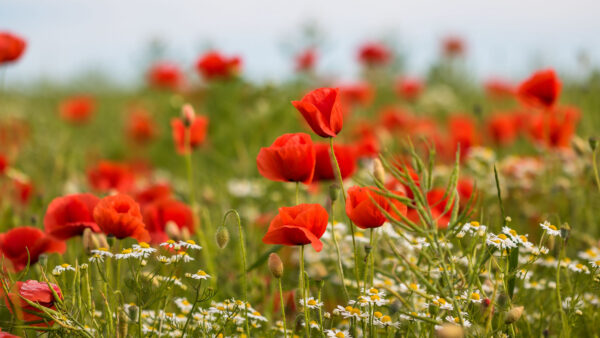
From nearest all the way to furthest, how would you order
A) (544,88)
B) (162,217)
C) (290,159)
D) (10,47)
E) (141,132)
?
(290,159) → (162,217) → (544,88) → (10,47) → (141,132)

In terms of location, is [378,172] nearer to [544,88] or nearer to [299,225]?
[299,225]

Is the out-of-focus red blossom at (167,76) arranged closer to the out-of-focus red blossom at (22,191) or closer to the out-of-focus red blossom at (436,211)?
the out-of-focus red blossom at (22,191)

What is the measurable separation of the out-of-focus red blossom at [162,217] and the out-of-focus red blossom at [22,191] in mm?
1216

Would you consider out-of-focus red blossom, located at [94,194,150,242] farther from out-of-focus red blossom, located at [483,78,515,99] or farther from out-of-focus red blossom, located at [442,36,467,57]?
out-of-focus red blossom, located at [442,36,467,57]

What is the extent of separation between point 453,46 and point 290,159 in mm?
6995

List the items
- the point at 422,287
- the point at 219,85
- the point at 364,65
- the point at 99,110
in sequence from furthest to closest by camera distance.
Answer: the point at 99,110 < the point at 364,65 < the point at 219,85 < the point at 422,287

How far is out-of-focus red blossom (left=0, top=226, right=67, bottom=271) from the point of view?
72.5 inches

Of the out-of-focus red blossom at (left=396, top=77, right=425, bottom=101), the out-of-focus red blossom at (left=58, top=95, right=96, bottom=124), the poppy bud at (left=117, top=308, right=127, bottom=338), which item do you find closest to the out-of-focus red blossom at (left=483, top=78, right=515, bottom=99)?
the out-of-focus red blossom at (left=396, top=77, right=425, bottom=101)

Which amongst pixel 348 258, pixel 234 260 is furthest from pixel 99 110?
pixel 348 258

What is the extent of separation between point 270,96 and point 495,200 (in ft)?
6.39

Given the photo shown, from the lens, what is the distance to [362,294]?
1.62 meters

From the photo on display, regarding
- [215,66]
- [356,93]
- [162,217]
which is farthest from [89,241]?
[356,93]

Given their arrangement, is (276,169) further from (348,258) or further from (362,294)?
(348,258)

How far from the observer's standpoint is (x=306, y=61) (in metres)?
5.85
